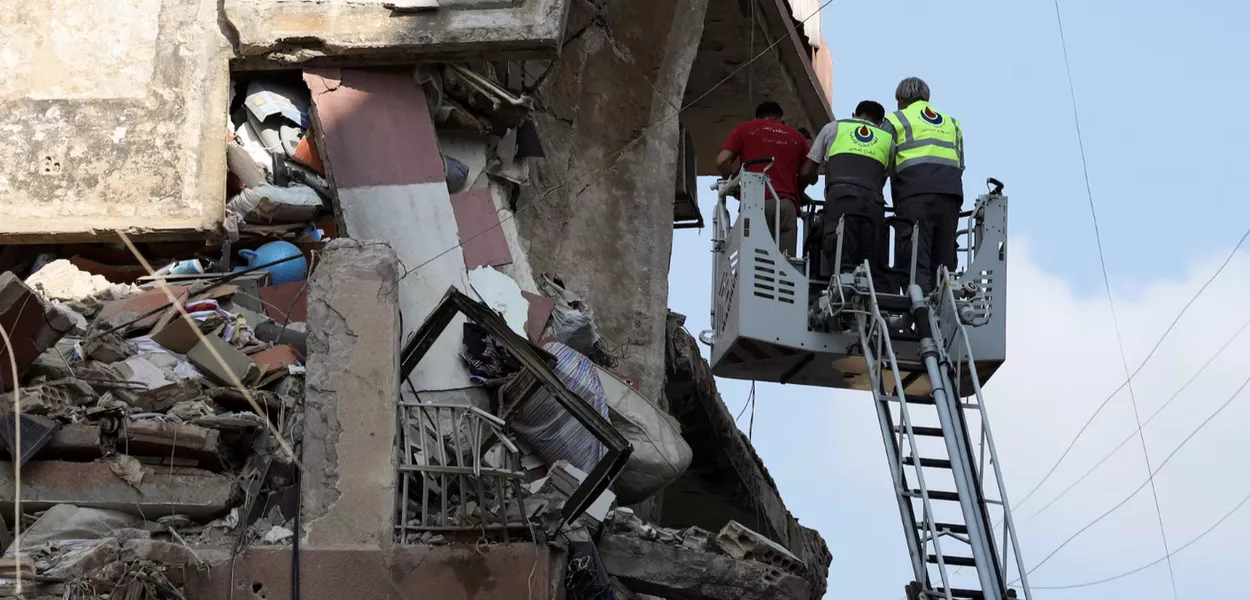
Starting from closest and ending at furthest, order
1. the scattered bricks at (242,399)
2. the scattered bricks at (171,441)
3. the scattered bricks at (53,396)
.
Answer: the scattered bricks at (53,396), the scattered bricks at (171,441), the scattered bricks at (242,399)

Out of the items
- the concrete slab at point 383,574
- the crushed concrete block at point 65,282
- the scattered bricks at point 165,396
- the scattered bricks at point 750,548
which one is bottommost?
the concrete slab at point 383,574

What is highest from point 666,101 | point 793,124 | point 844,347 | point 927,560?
point 793,124

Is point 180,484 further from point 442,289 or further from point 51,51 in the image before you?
point 51,51

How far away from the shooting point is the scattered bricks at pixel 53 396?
10039mm

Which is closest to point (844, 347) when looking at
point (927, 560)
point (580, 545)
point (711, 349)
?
point (711, 349)

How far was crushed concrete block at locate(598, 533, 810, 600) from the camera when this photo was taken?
1136 centimetres

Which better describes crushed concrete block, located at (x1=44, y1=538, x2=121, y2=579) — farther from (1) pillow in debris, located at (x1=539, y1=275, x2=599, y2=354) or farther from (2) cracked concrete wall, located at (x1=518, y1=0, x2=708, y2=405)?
(2) cracked concrete wall, located at (x1=518, y1=0, x2=708, y2=405)

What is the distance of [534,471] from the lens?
1127 centimetres

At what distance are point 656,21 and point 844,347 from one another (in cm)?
461

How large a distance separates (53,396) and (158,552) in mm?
1511

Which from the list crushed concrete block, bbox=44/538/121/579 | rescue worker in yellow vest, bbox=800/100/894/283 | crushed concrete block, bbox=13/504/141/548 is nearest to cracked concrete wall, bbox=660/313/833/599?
rescue worker in yellow vest, bbox=800/100/894/283

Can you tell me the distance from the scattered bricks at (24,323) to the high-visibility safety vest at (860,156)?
17.3ft

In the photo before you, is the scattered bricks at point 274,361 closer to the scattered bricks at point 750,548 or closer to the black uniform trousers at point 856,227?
the scattered bricks at point 750,548

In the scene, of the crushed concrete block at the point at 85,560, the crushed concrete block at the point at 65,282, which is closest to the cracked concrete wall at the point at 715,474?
the crushed concrete block at the point at 65,282
